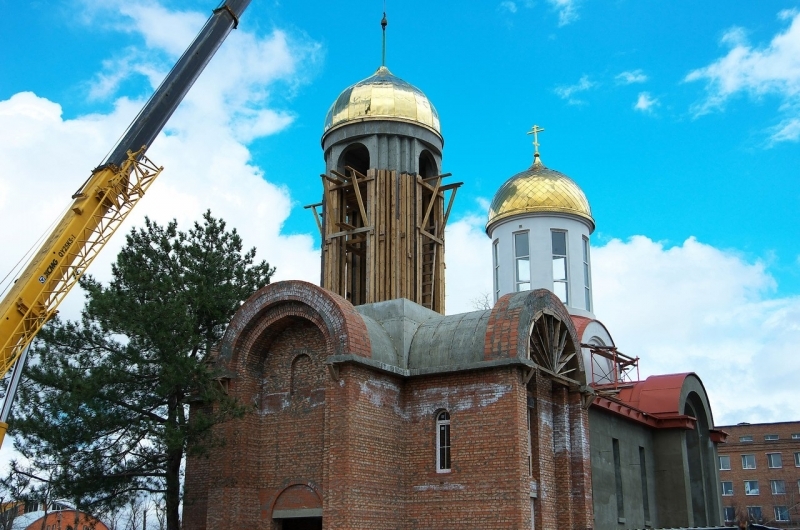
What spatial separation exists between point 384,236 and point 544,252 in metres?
7.34

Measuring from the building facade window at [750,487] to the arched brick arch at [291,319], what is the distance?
43.7 metres

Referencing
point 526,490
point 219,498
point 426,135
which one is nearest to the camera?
point 526,490

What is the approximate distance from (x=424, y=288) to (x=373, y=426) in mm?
5932

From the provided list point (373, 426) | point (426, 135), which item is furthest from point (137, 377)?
point (426, 135)

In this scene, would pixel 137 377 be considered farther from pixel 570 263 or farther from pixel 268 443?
pixel 570 263

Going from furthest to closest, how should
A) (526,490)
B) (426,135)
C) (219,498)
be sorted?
(426,135) < (219,498) < (526,490)

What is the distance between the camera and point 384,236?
2166 centimetres

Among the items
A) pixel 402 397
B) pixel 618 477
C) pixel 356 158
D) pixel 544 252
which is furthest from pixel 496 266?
pixel 402 397

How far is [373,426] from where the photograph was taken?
17641mm

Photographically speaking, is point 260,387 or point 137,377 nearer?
point 137,377

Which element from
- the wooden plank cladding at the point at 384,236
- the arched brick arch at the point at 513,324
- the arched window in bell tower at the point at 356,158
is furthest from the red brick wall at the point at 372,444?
the arched window in bell tower at the point at 356,158

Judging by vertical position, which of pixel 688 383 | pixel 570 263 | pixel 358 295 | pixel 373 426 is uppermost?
pixel 570 263

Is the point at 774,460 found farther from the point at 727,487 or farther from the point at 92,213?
the point at 92,213

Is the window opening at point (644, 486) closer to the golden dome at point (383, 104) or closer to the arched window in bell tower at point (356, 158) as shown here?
the golden dome at point (383, 104)
